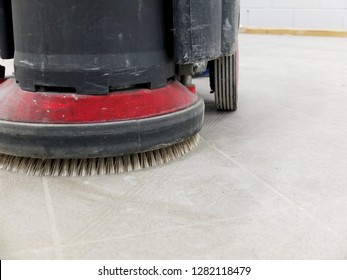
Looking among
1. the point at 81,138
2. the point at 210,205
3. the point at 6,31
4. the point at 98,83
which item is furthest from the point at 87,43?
the point at 210,205

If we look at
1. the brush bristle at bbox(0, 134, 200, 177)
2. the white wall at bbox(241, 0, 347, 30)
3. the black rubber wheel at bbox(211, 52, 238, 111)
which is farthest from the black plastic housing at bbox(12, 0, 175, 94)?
the white wall at bbox(241, 0, 347, 30)

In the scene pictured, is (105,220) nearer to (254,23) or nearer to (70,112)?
(70,112)

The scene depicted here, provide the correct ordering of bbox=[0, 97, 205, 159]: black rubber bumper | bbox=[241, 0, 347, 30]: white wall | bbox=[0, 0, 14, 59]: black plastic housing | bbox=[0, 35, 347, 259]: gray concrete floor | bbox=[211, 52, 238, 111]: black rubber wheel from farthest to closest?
bbox=[241, 0, 347, 30]: white wall → bbox=[211, 52, 238, 111]: black rubber wheel → bbox=[0, 0, 14, 59]: black plastic housing → bbox=[0, 97, 205, 159]: black rubber bumper → bbox=[0, 35, 347, 259]: gray concrete floor

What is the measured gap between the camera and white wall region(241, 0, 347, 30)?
16.6 ft

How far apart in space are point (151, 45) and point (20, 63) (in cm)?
33

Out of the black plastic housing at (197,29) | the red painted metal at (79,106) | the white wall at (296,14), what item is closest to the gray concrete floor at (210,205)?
the red painted metal at (79,106)

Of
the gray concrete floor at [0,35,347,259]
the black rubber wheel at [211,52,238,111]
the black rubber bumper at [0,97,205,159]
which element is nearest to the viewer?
the gray concrete floor at [0,35,347,259]

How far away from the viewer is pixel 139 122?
Answer: 1029 millimetres

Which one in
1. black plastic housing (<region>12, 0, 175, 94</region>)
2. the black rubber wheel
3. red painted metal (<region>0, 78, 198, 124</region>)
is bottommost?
the black rubber wheel

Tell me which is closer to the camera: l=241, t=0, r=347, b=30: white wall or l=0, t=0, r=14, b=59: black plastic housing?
l=0, t=0, r=14, b=59: black plastic housing

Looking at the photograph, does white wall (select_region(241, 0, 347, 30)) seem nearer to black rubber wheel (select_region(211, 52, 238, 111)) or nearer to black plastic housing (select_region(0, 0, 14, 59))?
black rubber wheel (select_region(211, 52, 238, 111))

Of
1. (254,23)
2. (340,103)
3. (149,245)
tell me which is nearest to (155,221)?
(149,245)

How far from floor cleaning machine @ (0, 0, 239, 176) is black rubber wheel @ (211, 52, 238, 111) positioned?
368mm

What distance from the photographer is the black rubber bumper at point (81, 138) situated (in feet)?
3.26
